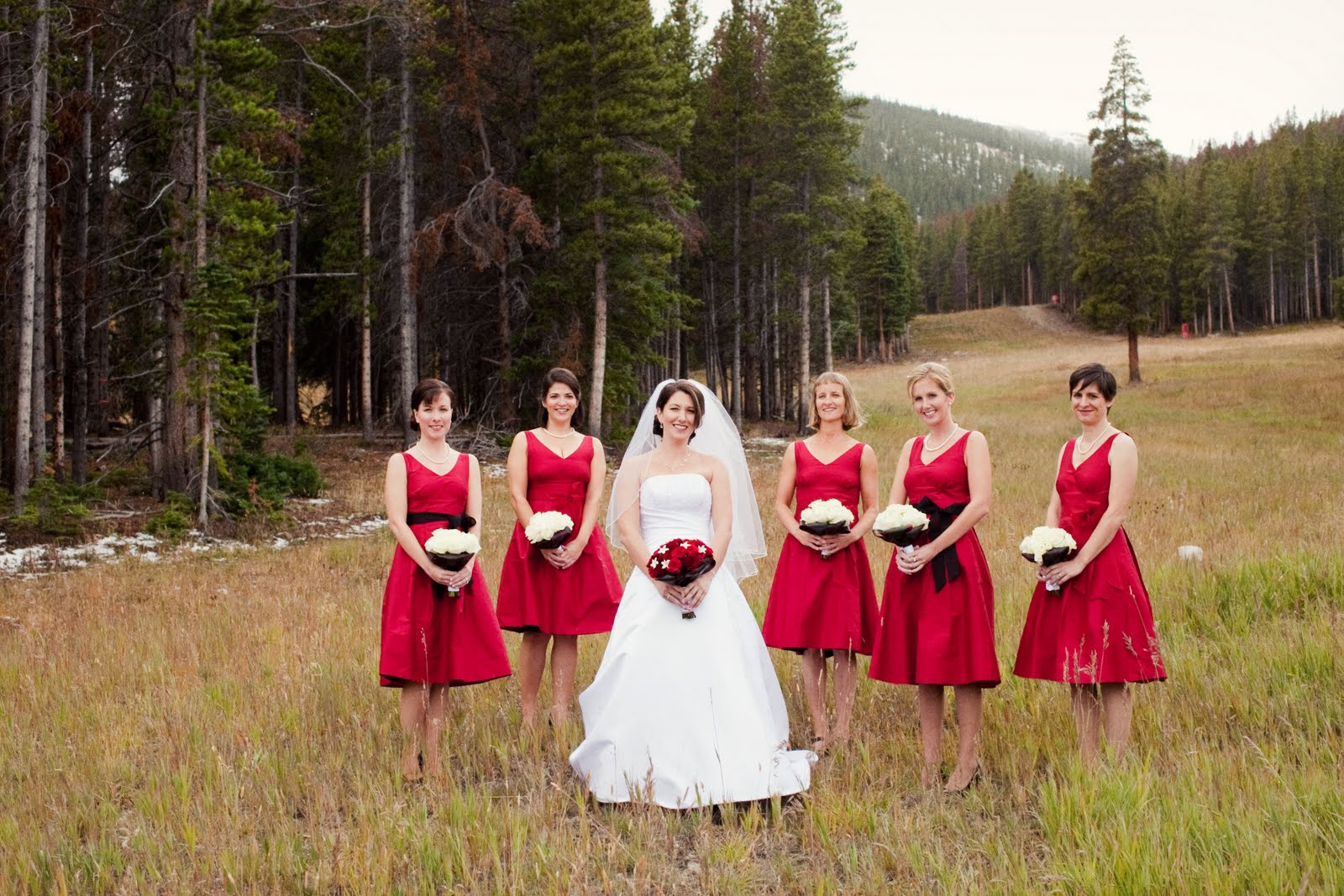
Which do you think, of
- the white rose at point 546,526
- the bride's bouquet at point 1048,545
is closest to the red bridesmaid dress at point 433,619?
the white rose at point 546,526

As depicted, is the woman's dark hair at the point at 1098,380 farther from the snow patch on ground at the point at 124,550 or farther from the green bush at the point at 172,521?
the green bush at the point at 172,521

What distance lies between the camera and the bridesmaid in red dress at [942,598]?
532 centimetres

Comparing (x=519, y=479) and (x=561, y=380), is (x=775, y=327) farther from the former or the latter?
(x=519, y=479)

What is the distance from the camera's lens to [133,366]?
18.7 m

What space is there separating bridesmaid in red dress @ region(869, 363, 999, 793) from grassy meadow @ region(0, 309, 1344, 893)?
37 cm

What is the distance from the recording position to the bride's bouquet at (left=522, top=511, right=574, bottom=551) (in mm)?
6027

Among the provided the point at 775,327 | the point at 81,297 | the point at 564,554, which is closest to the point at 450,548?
the point at 564,554

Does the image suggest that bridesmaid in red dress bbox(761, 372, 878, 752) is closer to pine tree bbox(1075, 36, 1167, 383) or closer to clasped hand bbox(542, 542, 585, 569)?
clasped hand bbox(542, 542, 585, 569)

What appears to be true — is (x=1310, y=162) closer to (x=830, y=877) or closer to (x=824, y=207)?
(x=824, y=207)

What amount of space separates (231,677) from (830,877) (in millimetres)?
5432

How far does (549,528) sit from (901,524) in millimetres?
2124

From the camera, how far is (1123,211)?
141 ft

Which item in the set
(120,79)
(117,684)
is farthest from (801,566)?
(120,79)

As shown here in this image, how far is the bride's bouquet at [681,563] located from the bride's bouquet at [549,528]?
0.81 m
